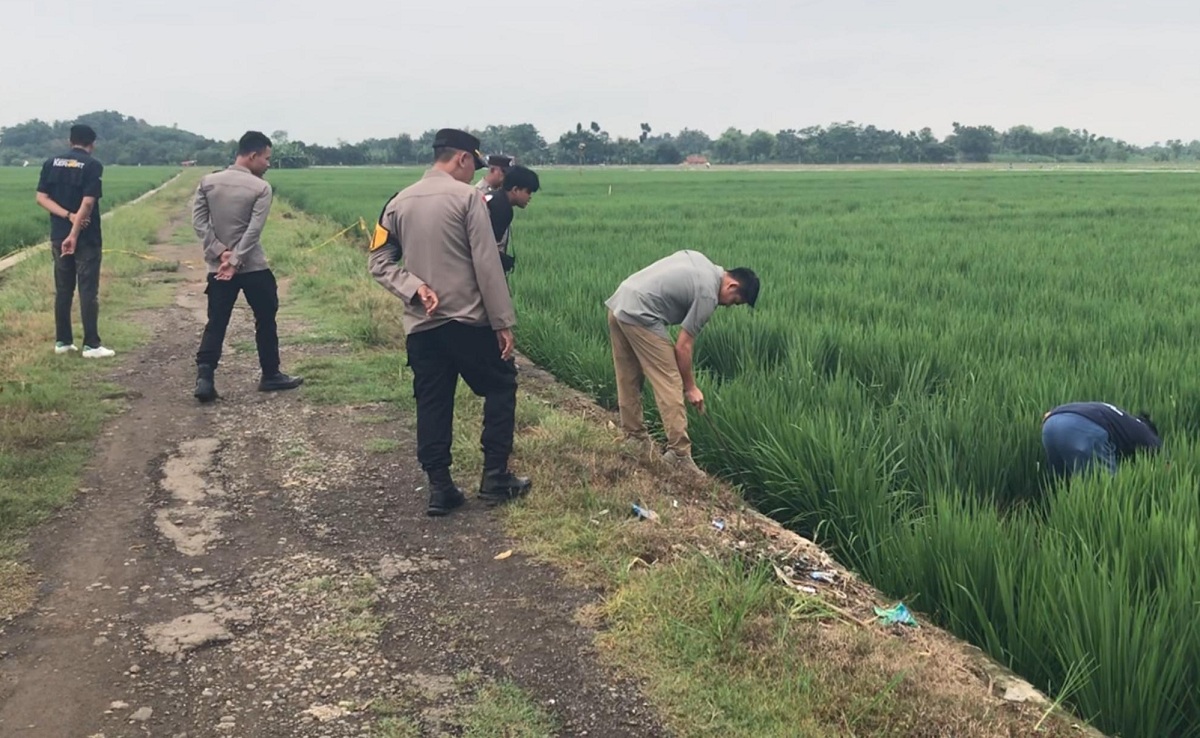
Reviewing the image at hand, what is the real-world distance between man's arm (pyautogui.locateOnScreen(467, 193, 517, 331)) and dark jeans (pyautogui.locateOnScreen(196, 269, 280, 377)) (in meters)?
2.69

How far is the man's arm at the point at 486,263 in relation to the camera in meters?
4.05

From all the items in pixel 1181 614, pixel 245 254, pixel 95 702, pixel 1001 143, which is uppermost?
pixel 1001 143

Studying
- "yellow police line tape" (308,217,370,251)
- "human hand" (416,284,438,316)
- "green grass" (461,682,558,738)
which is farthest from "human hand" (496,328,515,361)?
"yellow police line tape" (308,217,370,251)

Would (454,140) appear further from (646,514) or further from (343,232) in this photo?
(343,232)

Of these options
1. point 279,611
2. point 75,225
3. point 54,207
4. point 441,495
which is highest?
point 54,207

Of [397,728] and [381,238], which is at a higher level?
[381,238]

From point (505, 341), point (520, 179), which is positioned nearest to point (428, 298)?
point (505, 341)

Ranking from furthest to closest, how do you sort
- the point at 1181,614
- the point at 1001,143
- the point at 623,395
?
the point at 1001,143 → the point at 623,395 → the point at 1181,614

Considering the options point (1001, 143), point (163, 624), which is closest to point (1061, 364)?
point (163, 624)

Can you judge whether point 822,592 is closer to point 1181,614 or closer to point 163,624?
point 1181,614

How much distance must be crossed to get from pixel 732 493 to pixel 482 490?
1.12 metres

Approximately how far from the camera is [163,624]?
311 centimetres

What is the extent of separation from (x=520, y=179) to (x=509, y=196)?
0.19 metres

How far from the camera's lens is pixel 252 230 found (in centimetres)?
607
